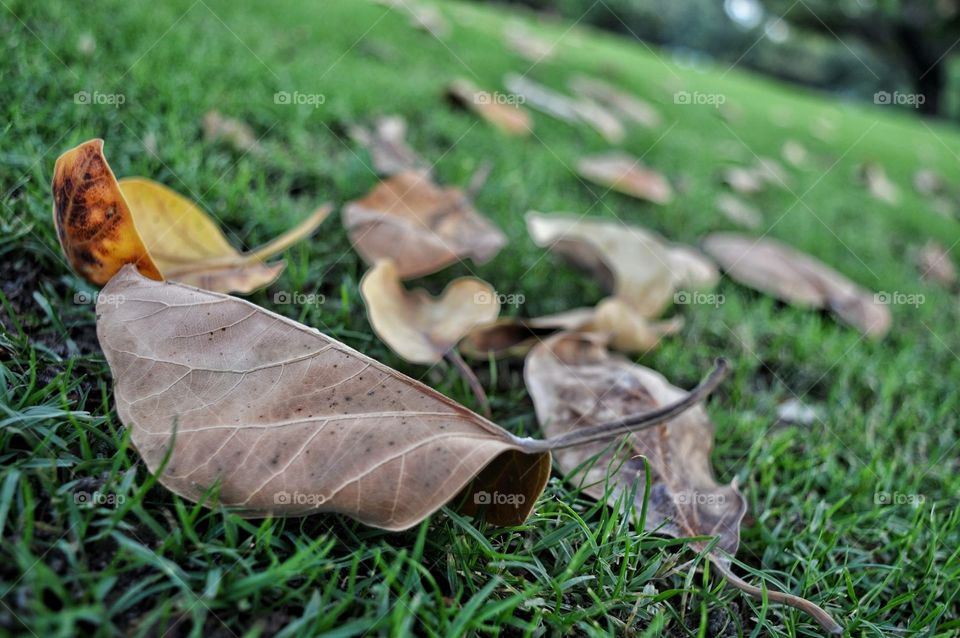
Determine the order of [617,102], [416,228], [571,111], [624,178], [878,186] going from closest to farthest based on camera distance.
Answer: [416,228] → [624,178] → [571,111] → [617,102] → [878,186]

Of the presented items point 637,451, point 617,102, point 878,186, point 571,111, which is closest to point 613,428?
point 637,451

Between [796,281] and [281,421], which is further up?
[281,421]

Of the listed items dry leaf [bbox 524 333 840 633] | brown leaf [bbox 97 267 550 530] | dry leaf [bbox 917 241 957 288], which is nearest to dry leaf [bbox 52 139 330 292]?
brown leaf [bbox 97 267 550 530]

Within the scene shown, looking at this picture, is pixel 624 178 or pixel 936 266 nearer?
pixel 624 178

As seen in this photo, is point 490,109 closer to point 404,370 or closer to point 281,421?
point 404,370

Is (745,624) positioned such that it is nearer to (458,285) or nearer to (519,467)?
(519,467)
